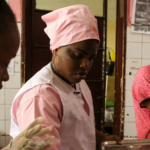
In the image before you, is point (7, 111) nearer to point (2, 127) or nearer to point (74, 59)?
point (2, 127)

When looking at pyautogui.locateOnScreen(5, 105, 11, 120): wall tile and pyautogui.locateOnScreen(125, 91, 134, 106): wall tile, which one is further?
pyautogui.locateOnScreen(125, 91, 134, 106): wall tile

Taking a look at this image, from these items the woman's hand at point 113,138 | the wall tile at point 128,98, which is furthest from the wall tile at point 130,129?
the woman's hand at point 113,138

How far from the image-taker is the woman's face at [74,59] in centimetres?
66

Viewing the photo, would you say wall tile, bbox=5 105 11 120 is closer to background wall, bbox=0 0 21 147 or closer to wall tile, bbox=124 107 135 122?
background wall, bbox=0 0 21 147

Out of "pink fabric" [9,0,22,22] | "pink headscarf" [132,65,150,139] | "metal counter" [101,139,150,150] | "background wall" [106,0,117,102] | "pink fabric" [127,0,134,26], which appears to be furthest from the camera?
"background wall" [106,0,117,102]

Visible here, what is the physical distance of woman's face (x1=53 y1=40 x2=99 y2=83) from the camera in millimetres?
655

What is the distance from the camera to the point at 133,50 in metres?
1.84

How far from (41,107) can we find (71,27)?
0.33 meters

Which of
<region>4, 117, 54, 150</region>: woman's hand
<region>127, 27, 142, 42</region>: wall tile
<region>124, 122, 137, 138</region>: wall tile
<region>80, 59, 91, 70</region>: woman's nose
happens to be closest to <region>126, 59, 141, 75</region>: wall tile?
<region>127, 27, 142, 42</region>: wall tile

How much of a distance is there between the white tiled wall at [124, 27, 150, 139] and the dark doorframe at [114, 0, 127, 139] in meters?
0.04

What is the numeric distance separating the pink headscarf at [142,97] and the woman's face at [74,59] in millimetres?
523

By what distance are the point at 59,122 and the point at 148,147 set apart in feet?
1.91

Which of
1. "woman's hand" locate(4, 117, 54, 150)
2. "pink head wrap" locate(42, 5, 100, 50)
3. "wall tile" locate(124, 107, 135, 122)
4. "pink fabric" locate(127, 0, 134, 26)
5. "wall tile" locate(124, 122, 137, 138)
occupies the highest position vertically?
"pink fabric" locate(127, 0, 134, 26)

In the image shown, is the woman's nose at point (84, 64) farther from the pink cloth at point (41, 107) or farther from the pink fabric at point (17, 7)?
the pink fabric at point (17, 7)
